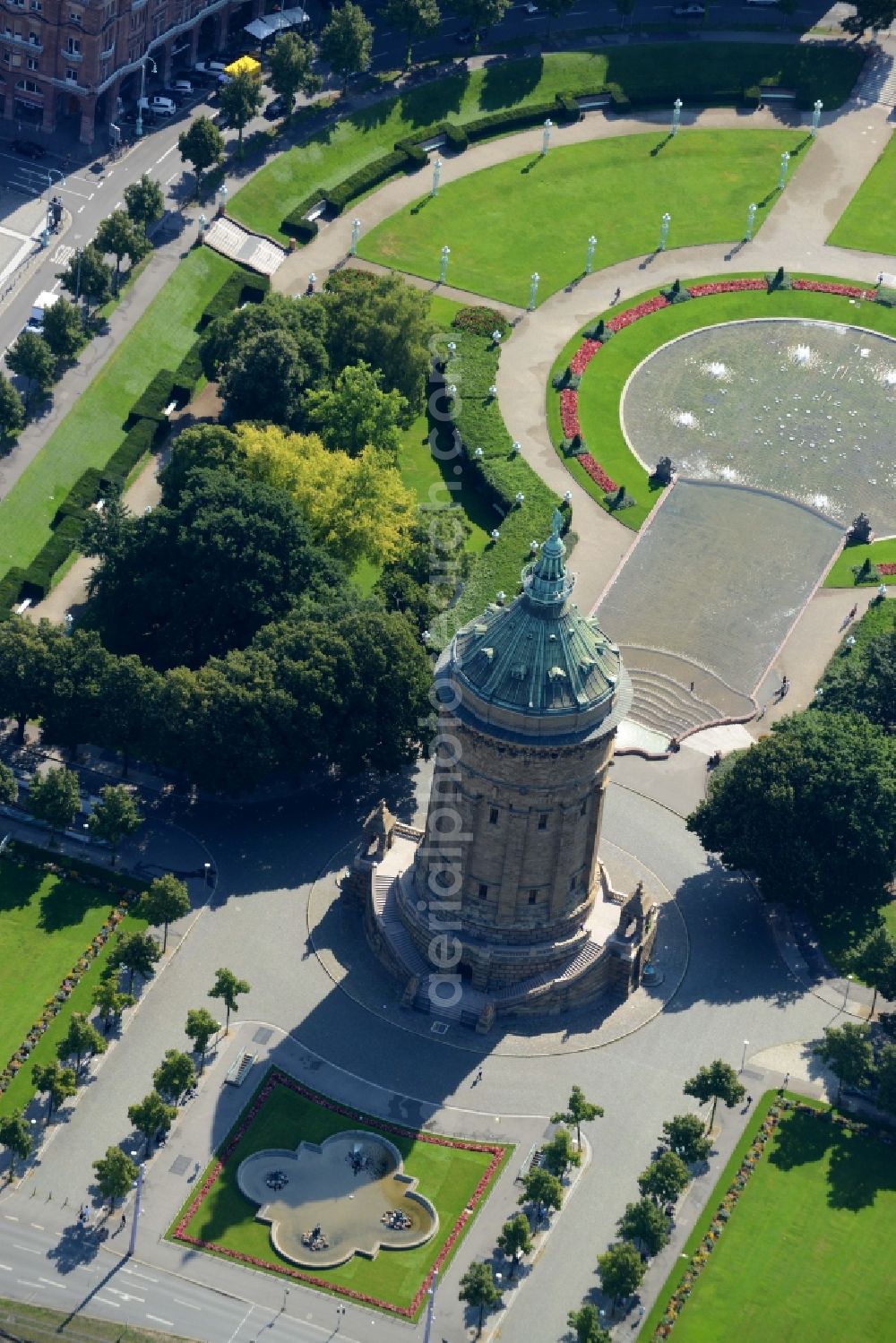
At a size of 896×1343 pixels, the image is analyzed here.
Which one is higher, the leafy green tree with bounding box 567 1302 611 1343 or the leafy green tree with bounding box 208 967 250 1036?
the leafy green tree with bounding box 208 967 250 1036

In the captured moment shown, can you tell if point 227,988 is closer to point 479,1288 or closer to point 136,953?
point 136,953

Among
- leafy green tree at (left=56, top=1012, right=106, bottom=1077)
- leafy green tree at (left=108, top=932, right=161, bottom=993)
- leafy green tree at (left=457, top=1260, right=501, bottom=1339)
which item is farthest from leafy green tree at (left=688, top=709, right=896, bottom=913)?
leafy green tree at (left=56, top=1012, right=106, bottom=1077)

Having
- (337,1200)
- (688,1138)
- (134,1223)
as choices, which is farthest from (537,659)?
(134,1223)

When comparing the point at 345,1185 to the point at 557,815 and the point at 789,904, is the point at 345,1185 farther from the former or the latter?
the point at 789,904

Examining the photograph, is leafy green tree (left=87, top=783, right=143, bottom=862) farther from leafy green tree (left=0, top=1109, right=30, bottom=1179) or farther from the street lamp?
the street lamp

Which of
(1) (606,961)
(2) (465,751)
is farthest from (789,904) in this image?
(2) (465,751)
